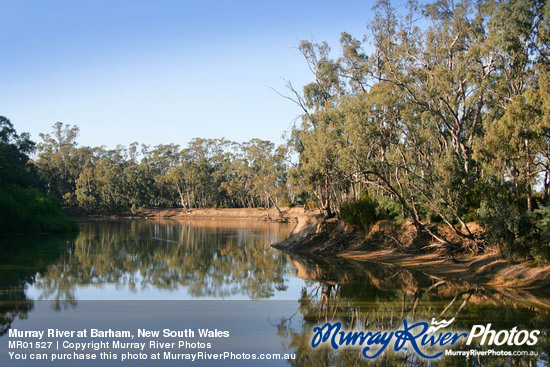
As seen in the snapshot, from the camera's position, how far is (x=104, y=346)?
7754mm

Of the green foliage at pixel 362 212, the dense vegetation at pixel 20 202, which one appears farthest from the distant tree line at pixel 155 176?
the green foliage at pixel 362 212

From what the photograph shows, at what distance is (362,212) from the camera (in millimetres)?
22875

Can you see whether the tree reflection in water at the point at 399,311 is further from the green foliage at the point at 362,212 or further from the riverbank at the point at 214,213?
the riverbank at the point at 214,213

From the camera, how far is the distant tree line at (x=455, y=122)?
14102 millimetres

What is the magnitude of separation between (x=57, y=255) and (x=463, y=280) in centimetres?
1652

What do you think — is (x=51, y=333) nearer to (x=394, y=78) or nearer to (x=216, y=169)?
(x=394, y=78)

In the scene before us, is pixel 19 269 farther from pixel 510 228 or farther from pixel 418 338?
pixel 510 228

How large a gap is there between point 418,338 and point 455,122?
14017 mm

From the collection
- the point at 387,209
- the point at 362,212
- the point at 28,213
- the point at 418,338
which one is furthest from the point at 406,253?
the point at 28,213

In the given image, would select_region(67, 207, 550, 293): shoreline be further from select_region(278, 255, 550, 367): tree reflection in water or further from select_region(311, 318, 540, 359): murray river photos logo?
select_region(311, 318, 540, 359): murray river photos logo

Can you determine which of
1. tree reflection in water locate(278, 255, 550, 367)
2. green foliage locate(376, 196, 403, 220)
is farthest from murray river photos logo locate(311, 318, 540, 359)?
green foliage locate(376, 196, 403, 220)

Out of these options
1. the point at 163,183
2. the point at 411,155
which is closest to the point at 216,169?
the point at 163,183

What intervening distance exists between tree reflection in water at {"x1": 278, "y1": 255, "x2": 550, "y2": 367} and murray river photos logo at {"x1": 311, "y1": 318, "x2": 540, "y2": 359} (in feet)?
0.52

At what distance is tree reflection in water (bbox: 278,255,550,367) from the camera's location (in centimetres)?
739
